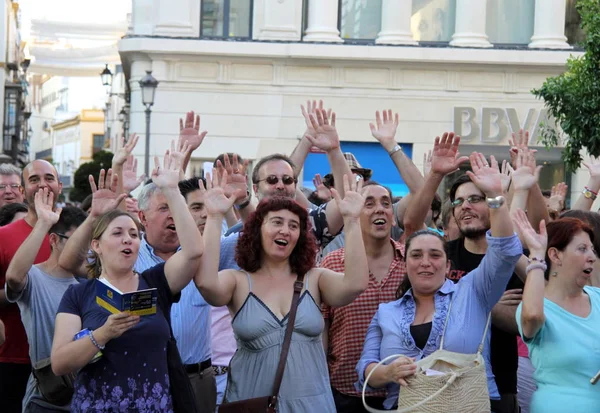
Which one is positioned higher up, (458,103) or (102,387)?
(458,103)

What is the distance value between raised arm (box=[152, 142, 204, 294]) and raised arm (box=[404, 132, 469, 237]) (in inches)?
79.8

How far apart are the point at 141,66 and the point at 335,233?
62.0 ft

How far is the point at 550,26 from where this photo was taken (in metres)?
26.7

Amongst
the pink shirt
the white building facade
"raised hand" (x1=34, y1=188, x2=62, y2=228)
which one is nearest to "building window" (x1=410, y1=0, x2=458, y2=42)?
the white building facade

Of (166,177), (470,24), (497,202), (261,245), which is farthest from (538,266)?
(470,24)

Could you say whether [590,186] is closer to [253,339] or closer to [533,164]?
[533,164]

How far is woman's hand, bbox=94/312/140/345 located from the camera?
534 centimetres

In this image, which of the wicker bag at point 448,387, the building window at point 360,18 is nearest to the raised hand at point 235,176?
the wicker bag at point 448,387

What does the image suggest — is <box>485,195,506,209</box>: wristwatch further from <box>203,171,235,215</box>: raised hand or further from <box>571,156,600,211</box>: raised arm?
<box>571,156,600,211</box>: raised arm

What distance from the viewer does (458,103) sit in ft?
86.8

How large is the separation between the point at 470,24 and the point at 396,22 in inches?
69.4

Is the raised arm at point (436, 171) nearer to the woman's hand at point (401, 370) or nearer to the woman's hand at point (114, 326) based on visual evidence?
the woman's hand at point (401, 370)

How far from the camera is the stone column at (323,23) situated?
2610cm

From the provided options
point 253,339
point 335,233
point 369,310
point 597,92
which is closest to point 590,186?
point 335,233
